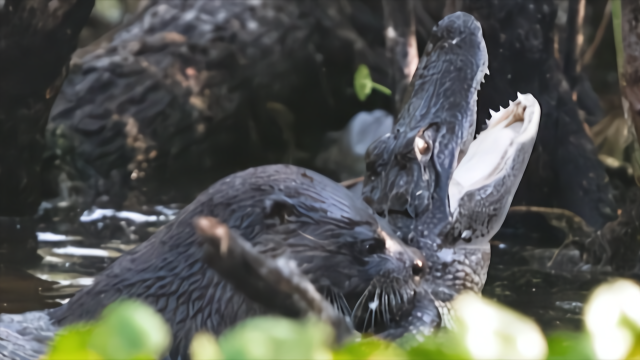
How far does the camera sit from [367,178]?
2.34 metres

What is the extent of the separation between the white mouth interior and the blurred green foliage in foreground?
1777 mm

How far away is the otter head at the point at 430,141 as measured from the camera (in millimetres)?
2178

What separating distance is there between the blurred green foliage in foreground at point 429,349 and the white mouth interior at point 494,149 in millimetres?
1777

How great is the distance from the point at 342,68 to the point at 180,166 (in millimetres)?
1905

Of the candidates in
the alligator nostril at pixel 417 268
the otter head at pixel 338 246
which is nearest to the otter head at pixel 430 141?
the alligator nostril at pixel 417 268

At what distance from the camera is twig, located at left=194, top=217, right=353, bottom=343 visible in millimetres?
579

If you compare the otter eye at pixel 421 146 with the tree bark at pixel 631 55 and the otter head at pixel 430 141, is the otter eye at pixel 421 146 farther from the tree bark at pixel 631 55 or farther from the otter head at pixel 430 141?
the tree bark at pixel 631 55

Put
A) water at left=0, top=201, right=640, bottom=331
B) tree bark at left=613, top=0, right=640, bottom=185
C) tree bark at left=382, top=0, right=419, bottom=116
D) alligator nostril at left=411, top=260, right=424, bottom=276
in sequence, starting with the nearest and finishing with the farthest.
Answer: alligator nostril at left=411, top=260, right=424, bottom=276 → water at left=0, top=201, right=640, bottom=331 → tree bark at left=613, top=0, right=640, bottom=185 → tree bark at left=382, top=0, right=419, bottom=116

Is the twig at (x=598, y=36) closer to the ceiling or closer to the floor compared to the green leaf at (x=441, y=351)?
closer to the ceiling

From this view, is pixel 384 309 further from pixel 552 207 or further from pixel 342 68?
pixel 342 68

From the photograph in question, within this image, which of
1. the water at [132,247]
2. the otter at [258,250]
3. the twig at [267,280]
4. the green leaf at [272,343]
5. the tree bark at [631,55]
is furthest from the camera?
the tree bark at [631,55]

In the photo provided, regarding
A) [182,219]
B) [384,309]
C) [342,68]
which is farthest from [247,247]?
[342,68]

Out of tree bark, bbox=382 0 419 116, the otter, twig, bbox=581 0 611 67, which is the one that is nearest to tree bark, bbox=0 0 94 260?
tree bark, bbox=382 0 419 116

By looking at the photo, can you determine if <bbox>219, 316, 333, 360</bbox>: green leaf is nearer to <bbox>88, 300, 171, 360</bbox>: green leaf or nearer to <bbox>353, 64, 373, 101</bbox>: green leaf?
<bbox>88, 300, 171, 360</bbox>: green leaf
